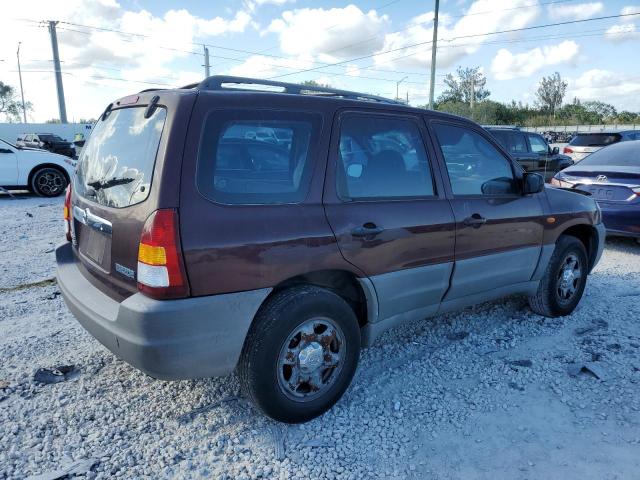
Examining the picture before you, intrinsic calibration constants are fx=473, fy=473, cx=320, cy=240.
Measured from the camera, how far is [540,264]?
4.09 m

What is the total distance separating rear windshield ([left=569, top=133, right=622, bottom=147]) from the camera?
1326cm

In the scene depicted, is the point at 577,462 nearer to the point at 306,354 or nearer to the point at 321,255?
the point at 306,354

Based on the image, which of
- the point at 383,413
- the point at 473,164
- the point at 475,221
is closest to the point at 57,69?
the point at 473,164

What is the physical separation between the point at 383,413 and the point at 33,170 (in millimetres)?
11217

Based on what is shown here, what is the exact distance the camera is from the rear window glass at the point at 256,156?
7.91 ft

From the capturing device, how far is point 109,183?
2707 mm

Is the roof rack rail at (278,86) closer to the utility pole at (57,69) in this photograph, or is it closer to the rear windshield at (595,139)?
the rear windshield at (595,139)

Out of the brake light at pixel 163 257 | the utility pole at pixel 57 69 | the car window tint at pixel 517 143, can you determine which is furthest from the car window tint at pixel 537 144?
the utility pole at pixel 57 69

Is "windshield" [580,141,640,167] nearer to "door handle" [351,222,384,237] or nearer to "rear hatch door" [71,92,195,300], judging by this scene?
"door handle" [351,222,384,237]

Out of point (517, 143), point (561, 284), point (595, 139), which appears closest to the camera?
point (561, 284)

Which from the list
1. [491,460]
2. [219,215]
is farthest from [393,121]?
[491,460]

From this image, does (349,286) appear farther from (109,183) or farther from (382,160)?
(109,183)

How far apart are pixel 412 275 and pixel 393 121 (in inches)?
41.5

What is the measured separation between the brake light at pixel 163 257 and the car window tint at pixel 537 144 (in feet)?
41.1
